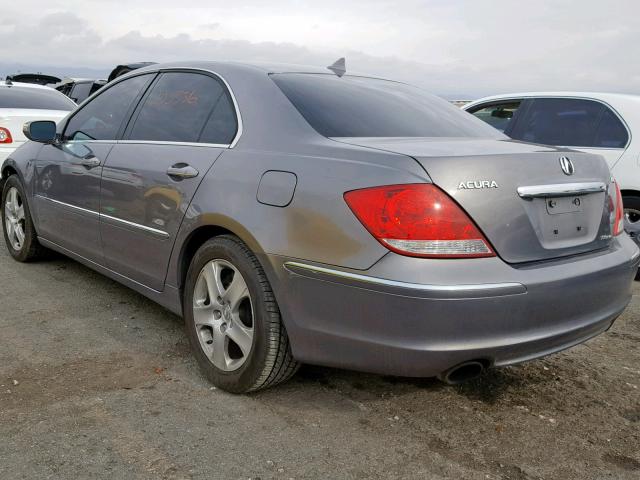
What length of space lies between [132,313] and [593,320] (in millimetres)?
2620

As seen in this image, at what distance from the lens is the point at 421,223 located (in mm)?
2180

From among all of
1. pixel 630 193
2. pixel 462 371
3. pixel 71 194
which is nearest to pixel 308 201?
pixel 462 371

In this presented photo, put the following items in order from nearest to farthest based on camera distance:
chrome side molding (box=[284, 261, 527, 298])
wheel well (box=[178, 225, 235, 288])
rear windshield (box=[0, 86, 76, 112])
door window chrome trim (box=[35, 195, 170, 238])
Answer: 1. chrome side molding (box=[284, 261, 527, 298])
2. wheel well (box=[178, 225, 235, 288])
3. door window chrome trim (box=[35, 195, 170, 238])
4. rear windshield (box=[0, 86, 76, 112])

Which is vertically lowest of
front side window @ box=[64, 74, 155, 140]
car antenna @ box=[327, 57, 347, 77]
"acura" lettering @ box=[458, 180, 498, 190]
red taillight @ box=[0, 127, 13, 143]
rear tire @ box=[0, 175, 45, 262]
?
rear tire @ box=[0, 175, 45, 262]

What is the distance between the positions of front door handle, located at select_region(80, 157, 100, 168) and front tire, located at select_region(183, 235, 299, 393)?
117 centimetres

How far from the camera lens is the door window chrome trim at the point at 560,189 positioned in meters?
2.35

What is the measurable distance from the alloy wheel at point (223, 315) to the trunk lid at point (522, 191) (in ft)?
2.61

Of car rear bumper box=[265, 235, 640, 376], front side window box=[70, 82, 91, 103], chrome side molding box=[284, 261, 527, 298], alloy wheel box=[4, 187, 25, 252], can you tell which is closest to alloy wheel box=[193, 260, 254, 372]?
car rear bumper box=[265, 235, 640, 376]

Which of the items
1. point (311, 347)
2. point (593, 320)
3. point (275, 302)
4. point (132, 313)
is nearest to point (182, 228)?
point (275, 302)

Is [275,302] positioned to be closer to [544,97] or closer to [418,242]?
[418,242]

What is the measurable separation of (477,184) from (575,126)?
12.6ft

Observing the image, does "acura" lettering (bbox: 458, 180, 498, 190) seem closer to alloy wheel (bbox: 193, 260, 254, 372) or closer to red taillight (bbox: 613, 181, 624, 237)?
red taillight (bbox: 613, 181, 624, 237)

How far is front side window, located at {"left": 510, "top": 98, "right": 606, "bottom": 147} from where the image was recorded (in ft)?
18.1

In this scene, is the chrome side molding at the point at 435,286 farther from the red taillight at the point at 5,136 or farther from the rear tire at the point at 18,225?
the red taillight at the point at 5,136
